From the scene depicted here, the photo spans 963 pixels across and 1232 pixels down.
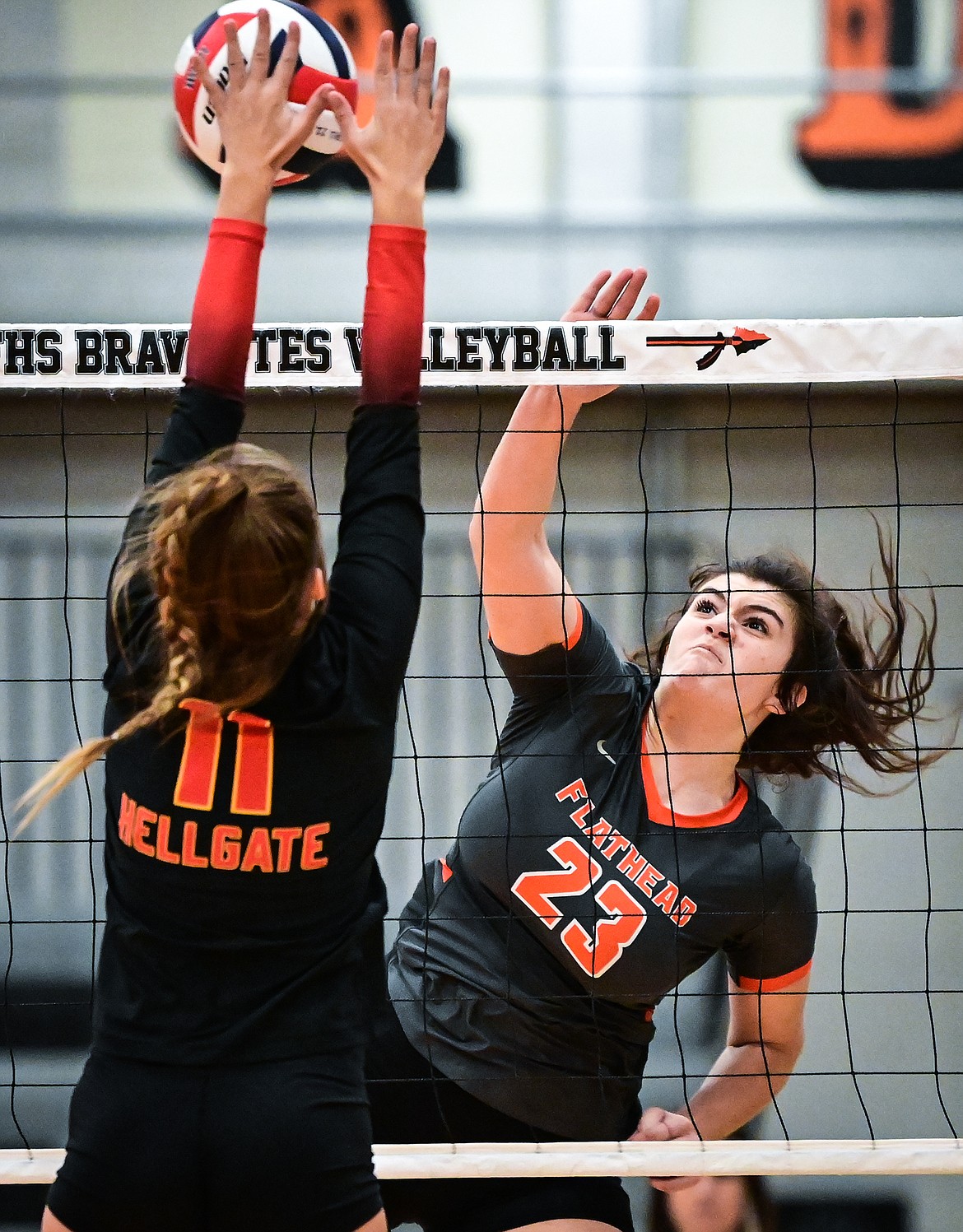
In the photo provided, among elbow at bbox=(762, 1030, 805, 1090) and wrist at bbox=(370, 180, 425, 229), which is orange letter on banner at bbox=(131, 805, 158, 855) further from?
elbow at bbox=(762, 1030, 805, 1090)

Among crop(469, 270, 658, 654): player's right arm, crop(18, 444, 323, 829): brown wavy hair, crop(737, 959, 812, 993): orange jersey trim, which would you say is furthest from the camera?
crop(737, 959, 812, 993): orange jersey trim

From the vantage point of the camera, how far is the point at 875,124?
337 centimetres

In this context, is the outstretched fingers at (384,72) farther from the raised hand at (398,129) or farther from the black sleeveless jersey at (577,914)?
the black sleeveless jersey at (577,914)

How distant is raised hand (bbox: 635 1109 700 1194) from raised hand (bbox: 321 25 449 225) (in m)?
0.79

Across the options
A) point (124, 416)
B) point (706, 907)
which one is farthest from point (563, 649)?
point (124, 416)

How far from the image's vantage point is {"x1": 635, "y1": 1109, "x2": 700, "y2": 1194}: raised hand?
1.97m

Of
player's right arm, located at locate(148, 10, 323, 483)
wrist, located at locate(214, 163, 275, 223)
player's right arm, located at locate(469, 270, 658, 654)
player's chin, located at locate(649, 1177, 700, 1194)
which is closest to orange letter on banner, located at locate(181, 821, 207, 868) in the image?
A: player's right arm, located at locate(148, 10, 323, 483)

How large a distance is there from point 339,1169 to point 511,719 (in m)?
1.03

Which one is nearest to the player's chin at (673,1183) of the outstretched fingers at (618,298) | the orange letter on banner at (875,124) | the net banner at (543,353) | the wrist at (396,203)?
the net banner at (543,353)

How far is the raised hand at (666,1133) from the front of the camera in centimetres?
197

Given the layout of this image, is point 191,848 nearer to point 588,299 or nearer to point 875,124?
point 588,299

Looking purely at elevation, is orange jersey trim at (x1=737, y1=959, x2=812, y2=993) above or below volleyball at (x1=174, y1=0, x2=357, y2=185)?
below

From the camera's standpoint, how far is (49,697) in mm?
3361

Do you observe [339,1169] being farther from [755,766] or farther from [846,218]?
[846,218]
